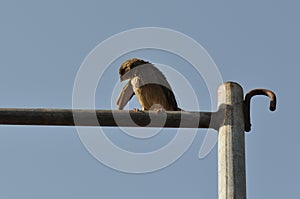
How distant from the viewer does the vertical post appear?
20.4 ft

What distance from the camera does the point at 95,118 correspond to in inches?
261

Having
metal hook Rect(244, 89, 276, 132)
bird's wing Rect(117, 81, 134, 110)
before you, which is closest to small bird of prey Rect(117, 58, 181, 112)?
bird's wing Rect(117, 81, 134, 110)

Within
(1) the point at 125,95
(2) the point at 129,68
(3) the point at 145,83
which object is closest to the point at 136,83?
(3) the point at 145,83

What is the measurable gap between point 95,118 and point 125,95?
4.54 meters

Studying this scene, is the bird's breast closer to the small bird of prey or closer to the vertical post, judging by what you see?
the small bird of prey

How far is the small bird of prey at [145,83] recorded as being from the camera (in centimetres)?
1166

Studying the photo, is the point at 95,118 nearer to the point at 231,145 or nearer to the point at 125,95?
the point at 231,145

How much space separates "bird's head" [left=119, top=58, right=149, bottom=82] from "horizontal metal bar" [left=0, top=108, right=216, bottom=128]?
5.27 meters

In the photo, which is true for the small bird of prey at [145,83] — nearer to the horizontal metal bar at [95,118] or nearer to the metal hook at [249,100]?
the metal hook at [249,100]

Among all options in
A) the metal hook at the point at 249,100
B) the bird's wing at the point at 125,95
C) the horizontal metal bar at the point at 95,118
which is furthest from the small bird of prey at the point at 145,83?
the horizontal metal bar at the point at 95,118

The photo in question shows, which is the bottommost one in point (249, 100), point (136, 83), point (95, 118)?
point (95, 118)

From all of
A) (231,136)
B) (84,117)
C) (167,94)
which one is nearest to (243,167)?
(231,136)

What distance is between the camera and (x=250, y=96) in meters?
6.92

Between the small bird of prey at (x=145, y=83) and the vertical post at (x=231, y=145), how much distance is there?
4646 millimetres
